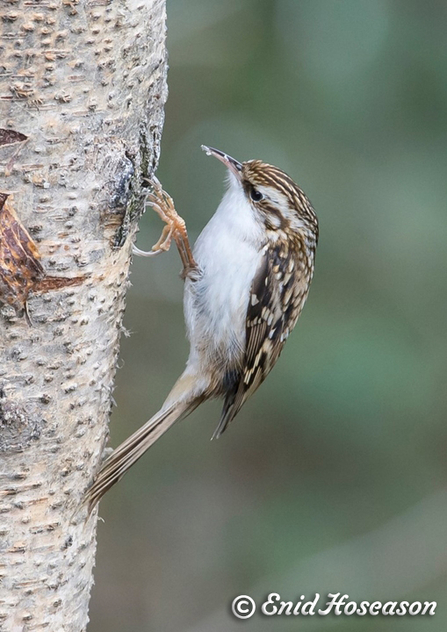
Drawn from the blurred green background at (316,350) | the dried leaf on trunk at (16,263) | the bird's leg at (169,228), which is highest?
the dried leaf on trunk at (16,263)

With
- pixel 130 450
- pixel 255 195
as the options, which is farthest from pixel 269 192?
pixel 130 450

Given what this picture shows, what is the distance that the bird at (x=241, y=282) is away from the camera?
11.2ft

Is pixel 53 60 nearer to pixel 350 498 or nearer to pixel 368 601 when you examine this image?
pixel 368 601

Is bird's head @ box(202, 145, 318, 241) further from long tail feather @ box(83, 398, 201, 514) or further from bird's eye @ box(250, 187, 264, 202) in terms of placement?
long tail feather @ box(83, 398, 201, 514)

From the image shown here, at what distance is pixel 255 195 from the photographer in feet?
11.4

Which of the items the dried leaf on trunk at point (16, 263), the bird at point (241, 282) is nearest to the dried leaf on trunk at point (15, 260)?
the dried leaf on trunk at point (16, 263)

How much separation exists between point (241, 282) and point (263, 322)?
0.18 m

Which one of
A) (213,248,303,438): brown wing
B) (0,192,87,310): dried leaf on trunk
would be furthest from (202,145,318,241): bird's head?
(0,192,87,310): dried leaf on trunk

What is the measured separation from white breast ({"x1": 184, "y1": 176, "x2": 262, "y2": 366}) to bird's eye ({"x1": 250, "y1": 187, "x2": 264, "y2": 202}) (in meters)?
0.03

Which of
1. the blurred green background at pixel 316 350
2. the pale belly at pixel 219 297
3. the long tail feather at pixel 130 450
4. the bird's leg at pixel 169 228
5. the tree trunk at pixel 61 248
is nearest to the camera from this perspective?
the tree trunk at pixel 61 248

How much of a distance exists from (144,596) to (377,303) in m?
2.61

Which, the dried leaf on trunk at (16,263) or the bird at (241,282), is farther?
the bird at (241,282)

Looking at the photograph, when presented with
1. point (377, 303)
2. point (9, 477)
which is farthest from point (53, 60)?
point (377, 303)

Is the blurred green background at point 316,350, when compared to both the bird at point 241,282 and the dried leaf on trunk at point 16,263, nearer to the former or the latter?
the bird at point 241,282
